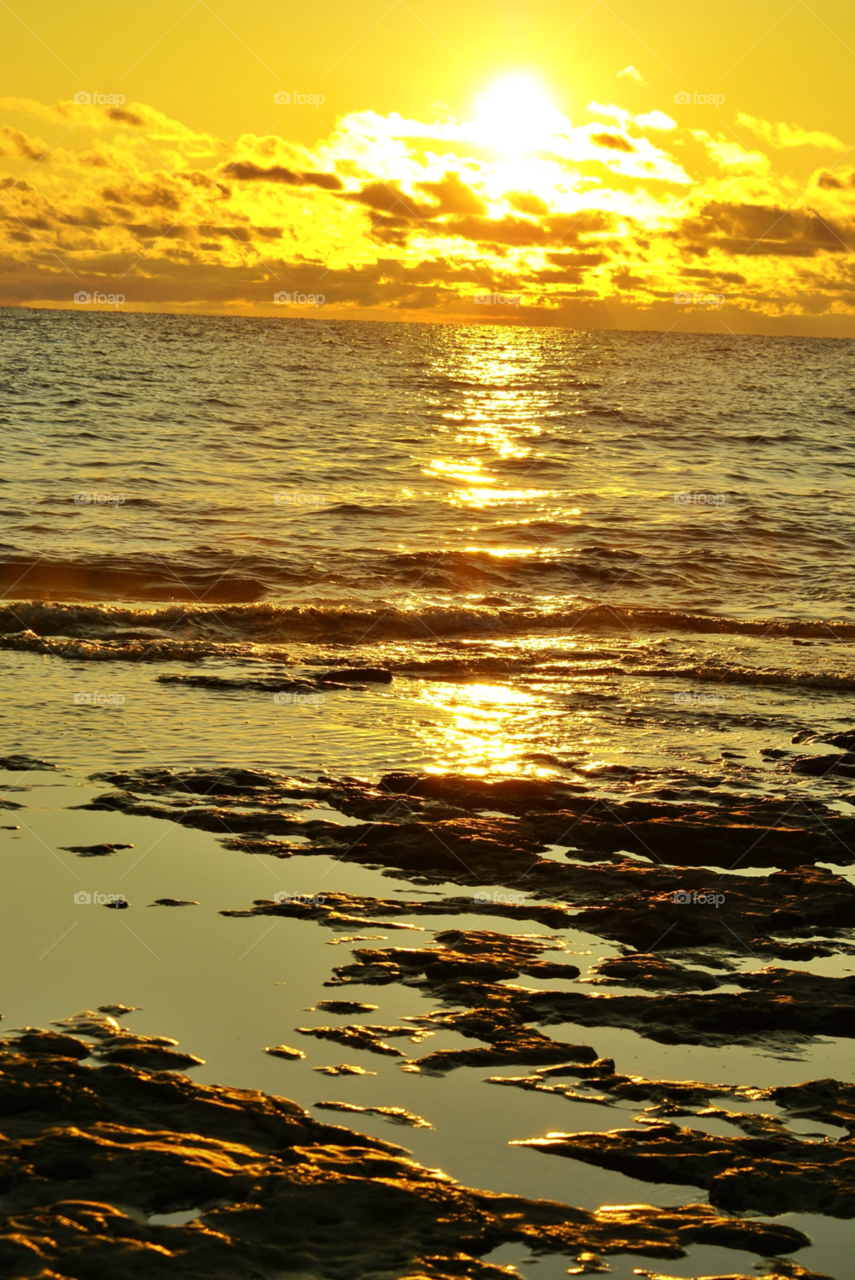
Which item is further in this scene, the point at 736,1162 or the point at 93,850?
the point at 93,850

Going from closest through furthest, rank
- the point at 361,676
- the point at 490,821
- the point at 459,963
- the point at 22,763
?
the point at 459,963 < the point at 490,821 < the point at 22,763 < the point at 361,676

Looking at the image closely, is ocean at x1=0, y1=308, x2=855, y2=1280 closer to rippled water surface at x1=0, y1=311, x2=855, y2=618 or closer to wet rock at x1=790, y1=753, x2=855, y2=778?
wet rock at x1=790, y1=753, x2=855, y2=778

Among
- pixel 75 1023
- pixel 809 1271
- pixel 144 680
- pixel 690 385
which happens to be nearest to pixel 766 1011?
pixel 809 1271

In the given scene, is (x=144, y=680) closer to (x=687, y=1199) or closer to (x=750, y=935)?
(x=750, y=935)

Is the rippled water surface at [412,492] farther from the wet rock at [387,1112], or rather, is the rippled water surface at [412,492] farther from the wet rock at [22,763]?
the wet rock at [387,1112]

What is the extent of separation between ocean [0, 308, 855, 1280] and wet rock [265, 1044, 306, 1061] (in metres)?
0.04

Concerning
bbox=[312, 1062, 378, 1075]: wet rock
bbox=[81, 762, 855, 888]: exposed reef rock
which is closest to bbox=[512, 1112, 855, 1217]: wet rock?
bbox=[312, 1062, 378, 1075]: wet rock

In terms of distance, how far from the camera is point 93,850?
7.23 meters

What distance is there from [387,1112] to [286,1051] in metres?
0.61

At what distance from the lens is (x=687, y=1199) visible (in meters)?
4.15

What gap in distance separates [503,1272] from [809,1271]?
101 centimetres

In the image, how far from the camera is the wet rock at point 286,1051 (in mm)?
4902

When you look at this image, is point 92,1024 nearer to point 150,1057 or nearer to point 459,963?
point 150,1057

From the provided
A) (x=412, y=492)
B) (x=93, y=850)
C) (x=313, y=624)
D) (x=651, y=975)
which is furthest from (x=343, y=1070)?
(x=412, y=492)
